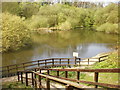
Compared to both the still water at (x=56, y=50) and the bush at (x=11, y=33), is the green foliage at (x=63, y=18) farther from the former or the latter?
the bush at (x=11, y=33)

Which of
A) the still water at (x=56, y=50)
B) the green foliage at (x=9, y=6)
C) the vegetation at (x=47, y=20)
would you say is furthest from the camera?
the green foliage at (x=9, y=6)

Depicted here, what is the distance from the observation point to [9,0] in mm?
36531

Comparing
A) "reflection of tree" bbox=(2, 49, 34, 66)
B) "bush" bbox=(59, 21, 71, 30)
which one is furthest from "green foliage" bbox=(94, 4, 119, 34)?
"reflection of tree" bbox=(2, 49, 34, 66)

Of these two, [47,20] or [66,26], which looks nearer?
[66,26]

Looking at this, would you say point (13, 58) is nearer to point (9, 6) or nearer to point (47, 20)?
point (9, 6)

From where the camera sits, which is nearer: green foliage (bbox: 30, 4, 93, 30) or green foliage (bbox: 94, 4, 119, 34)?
green foliage (bbox: 94, 4, 119, 34)

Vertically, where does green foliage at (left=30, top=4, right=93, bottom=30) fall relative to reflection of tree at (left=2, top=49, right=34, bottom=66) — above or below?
above

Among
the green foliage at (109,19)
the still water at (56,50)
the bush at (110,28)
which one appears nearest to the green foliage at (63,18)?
the green foliage at (109,19)

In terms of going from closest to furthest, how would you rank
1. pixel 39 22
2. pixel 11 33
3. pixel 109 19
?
pixel 11 33
pixel 109 19
pixel 39 22

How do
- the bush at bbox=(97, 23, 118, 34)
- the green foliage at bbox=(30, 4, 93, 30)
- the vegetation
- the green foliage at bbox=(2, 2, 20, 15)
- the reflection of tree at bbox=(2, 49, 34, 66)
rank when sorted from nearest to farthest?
the reflection of tree at bbox=(2, 49, 34, 66)
the vegetation
the green foliage at bbox=(2, 2, 20, 15)
the bush at bbox=(97, 23, 118, 34)
the green foliage at bbox=(30, 4, 93, 30)

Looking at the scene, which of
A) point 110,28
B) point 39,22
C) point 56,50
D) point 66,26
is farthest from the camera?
point 66,26

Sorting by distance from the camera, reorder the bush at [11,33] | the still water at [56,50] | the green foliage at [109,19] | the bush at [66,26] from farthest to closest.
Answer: the bush at [66,26] → the green foliage at [109,19] → the bush at [11,33] → the still water at [56,50]

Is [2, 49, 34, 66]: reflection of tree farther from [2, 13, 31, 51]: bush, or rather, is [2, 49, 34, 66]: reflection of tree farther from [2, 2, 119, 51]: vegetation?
[2, 2, 119, 51]: vegetation

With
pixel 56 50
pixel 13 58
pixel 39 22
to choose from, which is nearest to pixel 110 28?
pixel 56 50
